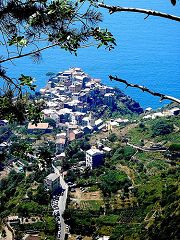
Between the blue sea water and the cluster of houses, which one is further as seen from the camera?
the blue sea water

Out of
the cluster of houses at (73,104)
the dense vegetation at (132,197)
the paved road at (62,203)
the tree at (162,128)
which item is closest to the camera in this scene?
the dense vegetation at (132,197)

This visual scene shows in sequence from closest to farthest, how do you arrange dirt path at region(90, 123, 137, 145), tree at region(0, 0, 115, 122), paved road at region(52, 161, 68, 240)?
1. tree at region(0, 0, 115, 122)
2. paved road at region(52, 161, 68, 240)
3. dirt path at region(90, 123, 137, 145)

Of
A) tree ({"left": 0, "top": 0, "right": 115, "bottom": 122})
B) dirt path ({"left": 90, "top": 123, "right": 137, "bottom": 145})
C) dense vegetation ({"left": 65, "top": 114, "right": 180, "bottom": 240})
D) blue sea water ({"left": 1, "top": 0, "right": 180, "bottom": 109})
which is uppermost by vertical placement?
blue sea water ({"left": 1, "top": 0, "right": 180, "bottom": 109})

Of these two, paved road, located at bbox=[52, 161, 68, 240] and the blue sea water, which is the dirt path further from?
the blue sea water

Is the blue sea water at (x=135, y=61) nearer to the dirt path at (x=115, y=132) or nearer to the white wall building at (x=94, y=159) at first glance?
the dirt path at (x=115, y=132)

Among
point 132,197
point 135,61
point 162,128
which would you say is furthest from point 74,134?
point 135,61

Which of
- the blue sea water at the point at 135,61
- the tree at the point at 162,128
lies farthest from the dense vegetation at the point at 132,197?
the blue sea water at the point at 135,61

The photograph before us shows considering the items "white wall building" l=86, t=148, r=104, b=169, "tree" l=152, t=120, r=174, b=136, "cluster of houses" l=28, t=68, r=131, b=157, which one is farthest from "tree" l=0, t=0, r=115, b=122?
"cluster of houses" l=28, t=68, r=131, b=157

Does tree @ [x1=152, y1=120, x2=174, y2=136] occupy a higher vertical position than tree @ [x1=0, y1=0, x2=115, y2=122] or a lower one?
higher

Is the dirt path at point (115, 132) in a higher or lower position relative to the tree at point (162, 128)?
higher

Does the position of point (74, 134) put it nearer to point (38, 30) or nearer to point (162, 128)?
point (162, 128)
